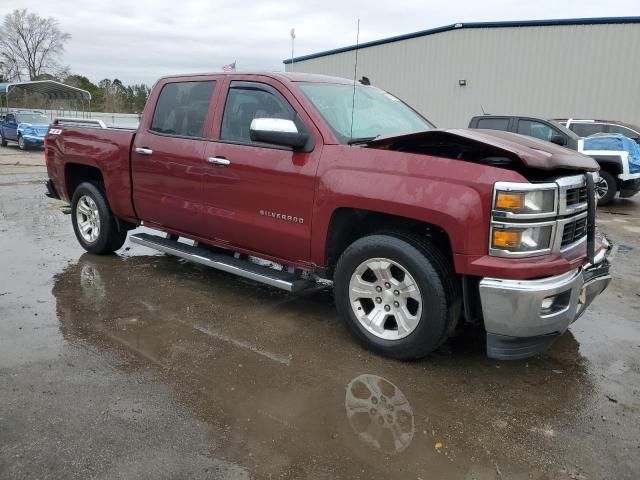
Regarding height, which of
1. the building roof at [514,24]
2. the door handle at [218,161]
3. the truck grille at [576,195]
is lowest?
the truck grille at [576,195]

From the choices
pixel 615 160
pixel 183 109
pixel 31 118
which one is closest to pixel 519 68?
pixel 615 160

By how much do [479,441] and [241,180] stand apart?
264 cm

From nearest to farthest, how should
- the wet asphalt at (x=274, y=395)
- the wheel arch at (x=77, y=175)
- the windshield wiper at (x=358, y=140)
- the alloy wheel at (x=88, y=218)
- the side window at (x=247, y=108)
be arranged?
the wet asphalt at (x=274, y=395)
the windshield wiper at (x=358, y=140)
the side window at (x=247, y=108)
the alloy wheel at (x=88, y=218)
the wheel arch at (x=77, y=175)

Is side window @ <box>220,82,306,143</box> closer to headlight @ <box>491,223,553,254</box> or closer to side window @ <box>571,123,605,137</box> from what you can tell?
headlight @ <box>491,223,553,254</box>

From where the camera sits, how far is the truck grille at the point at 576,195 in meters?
3.38

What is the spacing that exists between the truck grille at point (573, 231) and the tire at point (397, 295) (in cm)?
72

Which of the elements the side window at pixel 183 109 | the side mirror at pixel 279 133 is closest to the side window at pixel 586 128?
the side window at pixel 183 109

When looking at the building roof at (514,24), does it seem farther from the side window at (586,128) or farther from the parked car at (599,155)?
the parked car at (599,155)

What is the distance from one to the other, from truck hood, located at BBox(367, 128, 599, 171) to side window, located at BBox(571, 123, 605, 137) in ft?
38.1

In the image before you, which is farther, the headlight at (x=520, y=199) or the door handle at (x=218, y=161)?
the door handle at (x=218, y=161)

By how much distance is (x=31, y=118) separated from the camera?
24750 mm

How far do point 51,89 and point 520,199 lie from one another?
1375 inches

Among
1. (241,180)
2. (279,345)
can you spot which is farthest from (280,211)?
(279,345)

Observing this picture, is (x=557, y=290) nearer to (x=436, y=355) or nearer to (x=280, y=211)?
(x=436, y=355)
